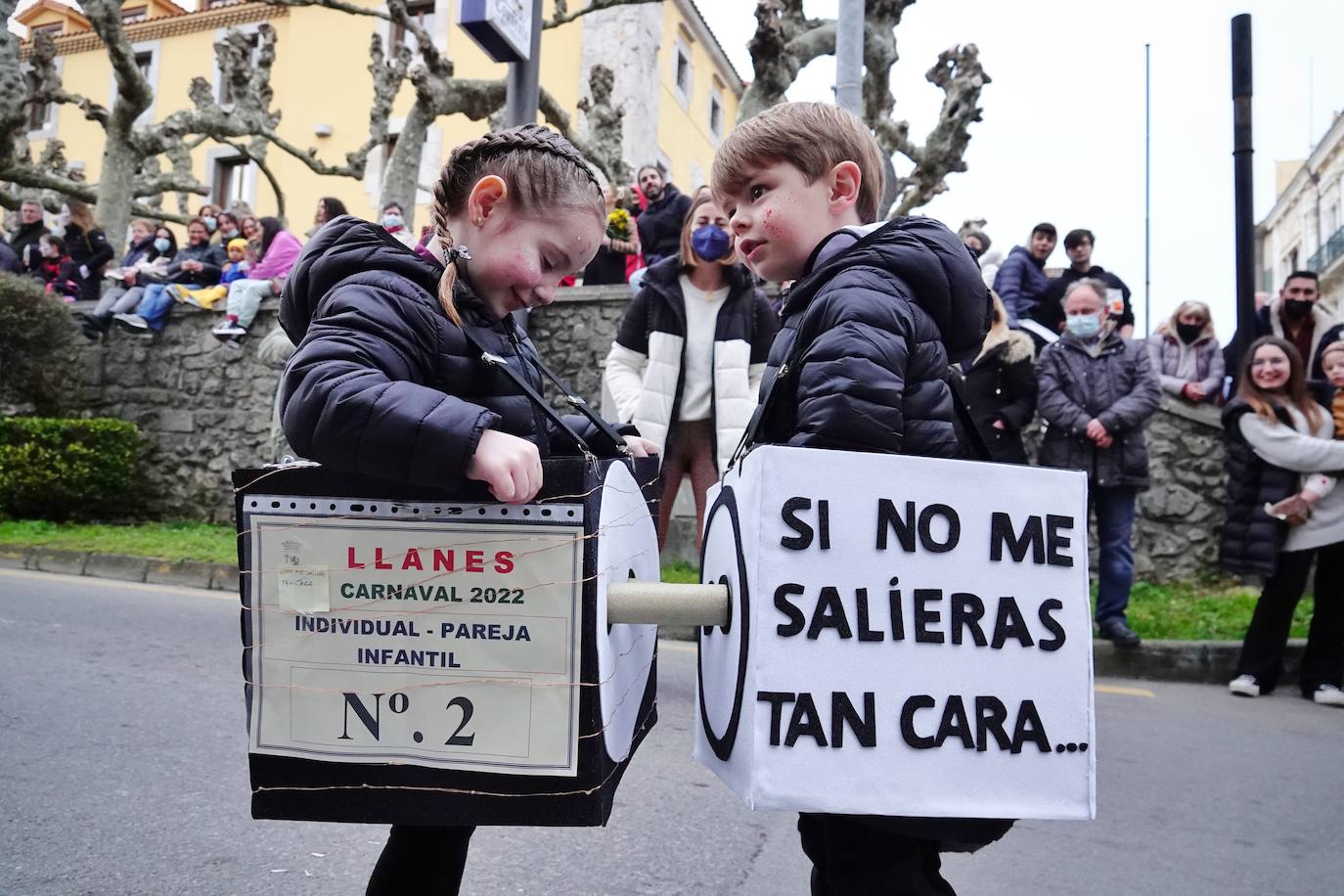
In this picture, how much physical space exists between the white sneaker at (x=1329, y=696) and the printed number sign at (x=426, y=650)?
17.1 ft

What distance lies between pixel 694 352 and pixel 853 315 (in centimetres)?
390

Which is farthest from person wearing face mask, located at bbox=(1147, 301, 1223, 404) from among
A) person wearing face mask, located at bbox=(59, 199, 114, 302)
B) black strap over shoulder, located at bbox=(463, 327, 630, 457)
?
person wearing face mask, located at bbox=(59, 199, 114, 302)

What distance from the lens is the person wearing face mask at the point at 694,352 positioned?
5.41m

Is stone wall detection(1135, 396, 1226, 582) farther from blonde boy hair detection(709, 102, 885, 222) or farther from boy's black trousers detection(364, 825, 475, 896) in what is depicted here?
boy's black trousers detection(364, 825, 475, 896)

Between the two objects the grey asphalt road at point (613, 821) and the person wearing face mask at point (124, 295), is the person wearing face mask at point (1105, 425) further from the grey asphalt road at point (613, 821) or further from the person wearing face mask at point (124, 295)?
the person wearing face mask at point (124, 295)

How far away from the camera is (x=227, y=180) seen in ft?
98.4

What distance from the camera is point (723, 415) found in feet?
17.8

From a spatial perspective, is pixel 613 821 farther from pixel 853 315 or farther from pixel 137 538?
pixel 137 538

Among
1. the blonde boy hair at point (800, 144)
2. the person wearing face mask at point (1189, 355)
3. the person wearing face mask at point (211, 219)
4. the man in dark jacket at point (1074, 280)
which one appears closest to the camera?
the blonde boy hair at point (800, 144)

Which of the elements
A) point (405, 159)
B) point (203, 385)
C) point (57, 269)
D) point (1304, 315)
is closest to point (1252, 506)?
point (1304, 315)

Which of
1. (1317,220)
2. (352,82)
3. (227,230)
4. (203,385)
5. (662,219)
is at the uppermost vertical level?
(352,82)

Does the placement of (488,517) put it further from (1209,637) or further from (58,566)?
(58,566)

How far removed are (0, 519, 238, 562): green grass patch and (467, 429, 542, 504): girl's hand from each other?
22.7 ft

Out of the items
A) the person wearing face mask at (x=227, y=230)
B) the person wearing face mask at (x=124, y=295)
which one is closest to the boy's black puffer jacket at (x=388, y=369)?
the person wearing face mask at (x=124, y=295)
